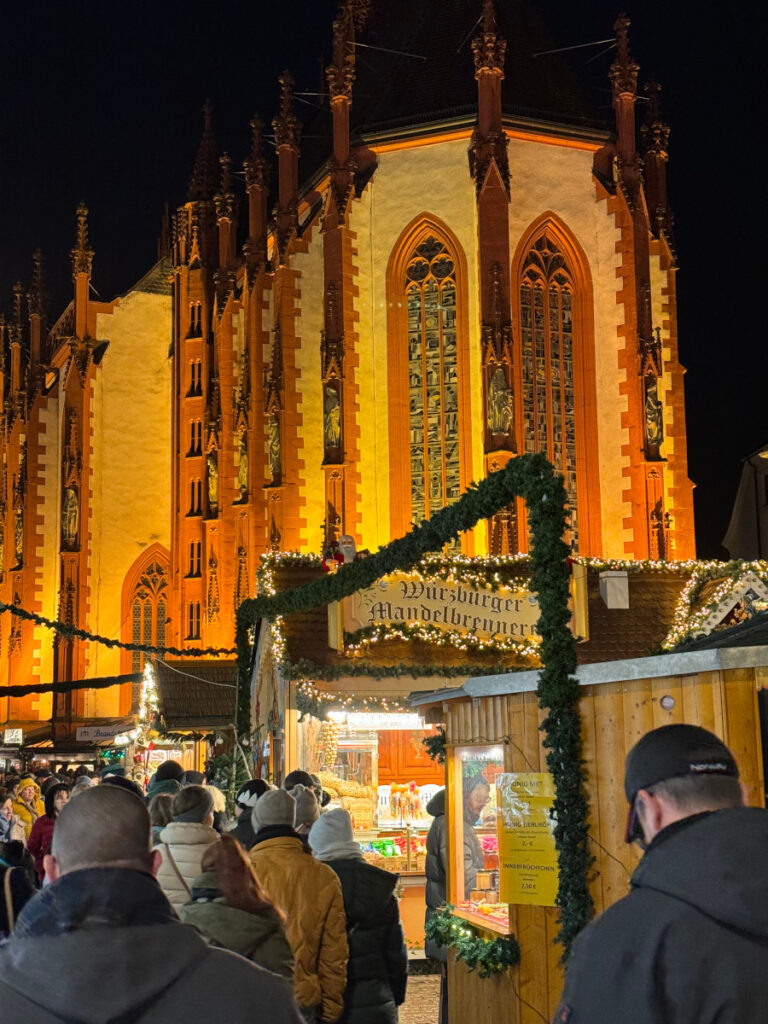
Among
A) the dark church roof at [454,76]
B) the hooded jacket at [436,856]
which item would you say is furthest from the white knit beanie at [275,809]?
the dark church roof at [454,76]

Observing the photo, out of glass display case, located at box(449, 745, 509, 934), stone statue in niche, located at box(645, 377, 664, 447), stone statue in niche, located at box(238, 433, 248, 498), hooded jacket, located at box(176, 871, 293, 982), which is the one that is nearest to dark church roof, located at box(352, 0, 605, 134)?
stone statue in niche, located at box(645, 377, 664, 447)

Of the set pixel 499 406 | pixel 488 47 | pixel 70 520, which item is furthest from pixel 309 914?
pixel 70 520

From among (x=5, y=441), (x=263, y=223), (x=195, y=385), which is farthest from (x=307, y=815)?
(x=5, y=441)

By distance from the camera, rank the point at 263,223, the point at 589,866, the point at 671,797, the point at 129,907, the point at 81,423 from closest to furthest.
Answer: the point at 129,907
the point at 671,797
the point at 589,866
the point at 263,223
the point at 81,423

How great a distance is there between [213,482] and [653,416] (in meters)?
12.5

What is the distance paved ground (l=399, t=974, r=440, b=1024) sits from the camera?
10562 mm

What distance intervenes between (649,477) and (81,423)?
2039cm

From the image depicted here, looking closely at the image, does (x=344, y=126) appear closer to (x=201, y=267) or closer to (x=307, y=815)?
(x=201, y=267)

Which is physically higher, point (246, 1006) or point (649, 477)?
point (649, 477)

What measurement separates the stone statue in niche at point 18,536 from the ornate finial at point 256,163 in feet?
55.7

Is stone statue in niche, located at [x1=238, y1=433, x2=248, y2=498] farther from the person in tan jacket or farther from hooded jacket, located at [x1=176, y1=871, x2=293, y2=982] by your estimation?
hooded jacket, located at [x1=176, y1=871, x2=293, y2=982]

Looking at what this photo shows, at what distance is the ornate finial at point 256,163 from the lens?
33.0 meters

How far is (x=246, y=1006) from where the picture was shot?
8.20 ft

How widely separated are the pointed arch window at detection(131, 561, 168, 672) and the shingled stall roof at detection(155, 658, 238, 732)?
49.2ft
